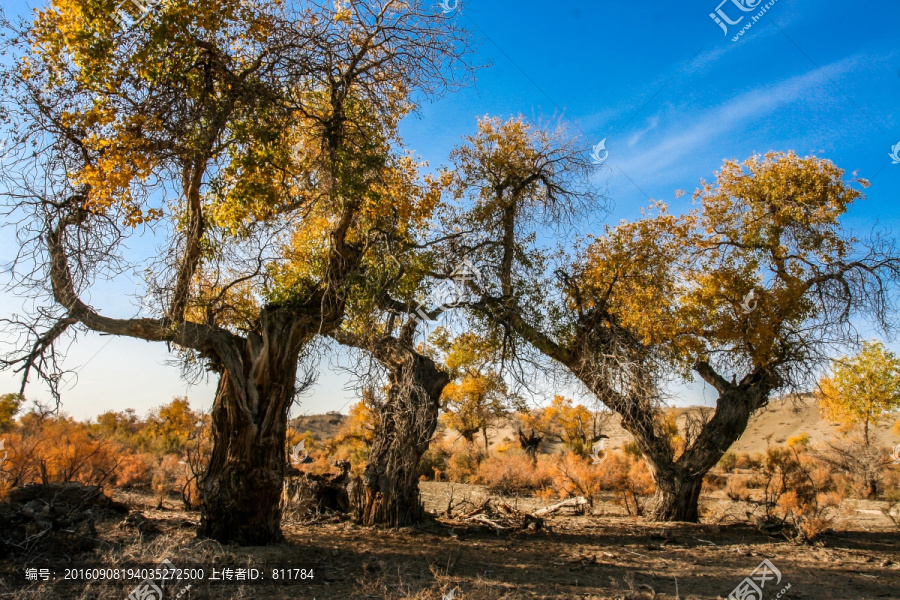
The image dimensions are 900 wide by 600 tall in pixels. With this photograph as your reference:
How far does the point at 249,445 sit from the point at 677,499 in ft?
30.5

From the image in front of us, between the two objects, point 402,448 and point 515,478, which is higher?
point 402,448

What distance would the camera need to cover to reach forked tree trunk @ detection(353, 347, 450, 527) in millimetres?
9430

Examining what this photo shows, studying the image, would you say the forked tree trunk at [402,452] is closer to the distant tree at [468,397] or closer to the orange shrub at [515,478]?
the distant tree at [468,397]

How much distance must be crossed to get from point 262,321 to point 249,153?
234cm

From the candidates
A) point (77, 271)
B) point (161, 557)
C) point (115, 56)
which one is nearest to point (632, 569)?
point (161, 557)

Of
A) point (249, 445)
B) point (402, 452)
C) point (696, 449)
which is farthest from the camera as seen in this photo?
point (696, 449)

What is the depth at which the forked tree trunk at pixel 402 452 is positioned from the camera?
30.9ft

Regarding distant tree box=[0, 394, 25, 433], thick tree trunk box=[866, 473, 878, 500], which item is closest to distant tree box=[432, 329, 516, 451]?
thick tree trunk box=[866, 473, 878, 500]

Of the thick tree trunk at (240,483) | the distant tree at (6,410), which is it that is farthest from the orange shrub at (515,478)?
the distant tree at (6,410)

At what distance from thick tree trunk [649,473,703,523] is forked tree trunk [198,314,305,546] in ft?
27.7

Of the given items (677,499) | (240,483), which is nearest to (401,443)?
(240,483)

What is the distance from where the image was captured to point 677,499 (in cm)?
1213

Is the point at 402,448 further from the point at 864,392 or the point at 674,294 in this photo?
the point at 864,392

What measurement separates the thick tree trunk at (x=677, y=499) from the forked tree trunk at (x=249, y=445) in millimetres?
8435
